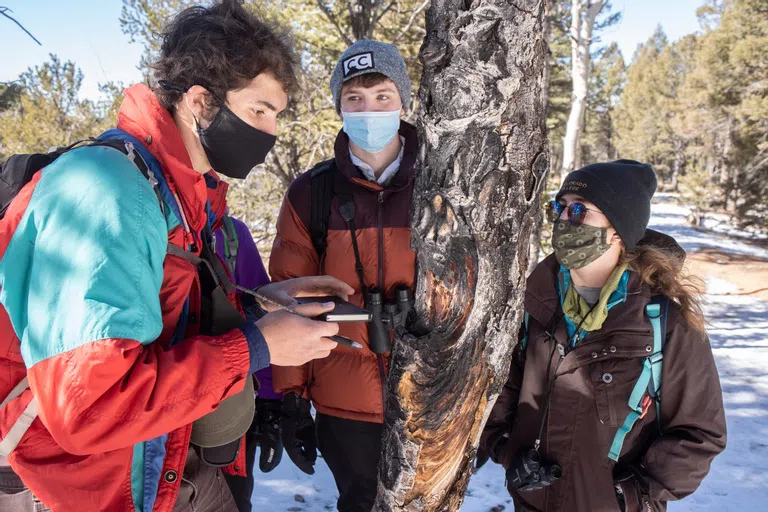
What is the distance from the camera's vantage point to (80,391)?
3.28 feet

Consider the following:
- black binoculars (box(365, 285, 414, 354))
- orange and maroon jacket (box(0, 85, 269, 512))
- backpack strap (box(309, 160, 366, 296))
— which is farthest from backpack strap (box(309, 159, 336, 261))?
orange and maroon jacket (box(0, 85, 269, 512))

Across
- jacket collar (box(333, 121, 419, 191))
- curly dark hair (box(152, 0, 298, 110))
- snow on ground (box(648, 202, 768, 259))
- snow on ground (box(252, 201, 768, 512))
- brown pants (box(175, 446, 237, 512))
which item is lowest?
snow on ground (box(648, 202, 768, 259))

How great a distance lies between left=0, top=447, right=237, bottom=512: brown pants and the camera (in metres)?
1.34

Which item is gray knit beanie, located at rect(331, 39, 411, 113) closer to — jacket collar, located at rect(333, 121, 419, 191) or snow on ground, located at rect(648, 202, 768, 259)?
jacket collar, located at rect(333, 121, 419, 191)

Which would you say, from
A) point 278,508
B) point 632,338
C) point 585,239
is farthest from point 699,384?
point 278,508

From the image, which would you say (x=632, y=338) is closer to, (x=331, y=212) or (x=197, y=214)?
(x=331, y=212)

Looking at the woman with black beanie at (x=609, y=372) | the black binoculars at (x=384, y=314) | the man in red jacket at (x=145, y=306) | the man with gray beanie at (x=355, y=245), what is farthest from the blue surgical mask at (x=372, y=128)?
the woman with black beanie at (x=609, y=372)

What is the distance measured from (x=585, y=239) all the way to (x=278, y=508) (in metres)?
2.75

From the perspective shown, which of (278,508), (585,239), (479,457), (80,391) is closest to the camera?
(80,391)

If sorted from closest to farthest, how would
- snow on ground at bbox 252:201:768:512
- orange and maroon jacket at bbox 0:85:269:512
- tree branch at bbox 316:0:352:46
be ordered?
1. orange and maroon jacket at bbox 0:85:269:512
2. snow on ground at bbox 252:201:768:512
3. tree branch at bbox 316:0:352:46

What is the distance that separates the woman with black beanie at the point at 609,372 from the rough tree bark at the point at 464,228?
21.1 inches

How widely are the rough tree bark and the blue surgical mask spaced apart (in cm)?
92

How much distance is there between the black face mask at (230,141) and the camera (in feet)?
5.25

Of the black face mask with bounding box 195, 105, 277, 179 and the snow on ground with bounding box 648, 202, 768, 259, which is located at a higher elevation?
the black face mask with bounding box 195, 105, 277, 179
